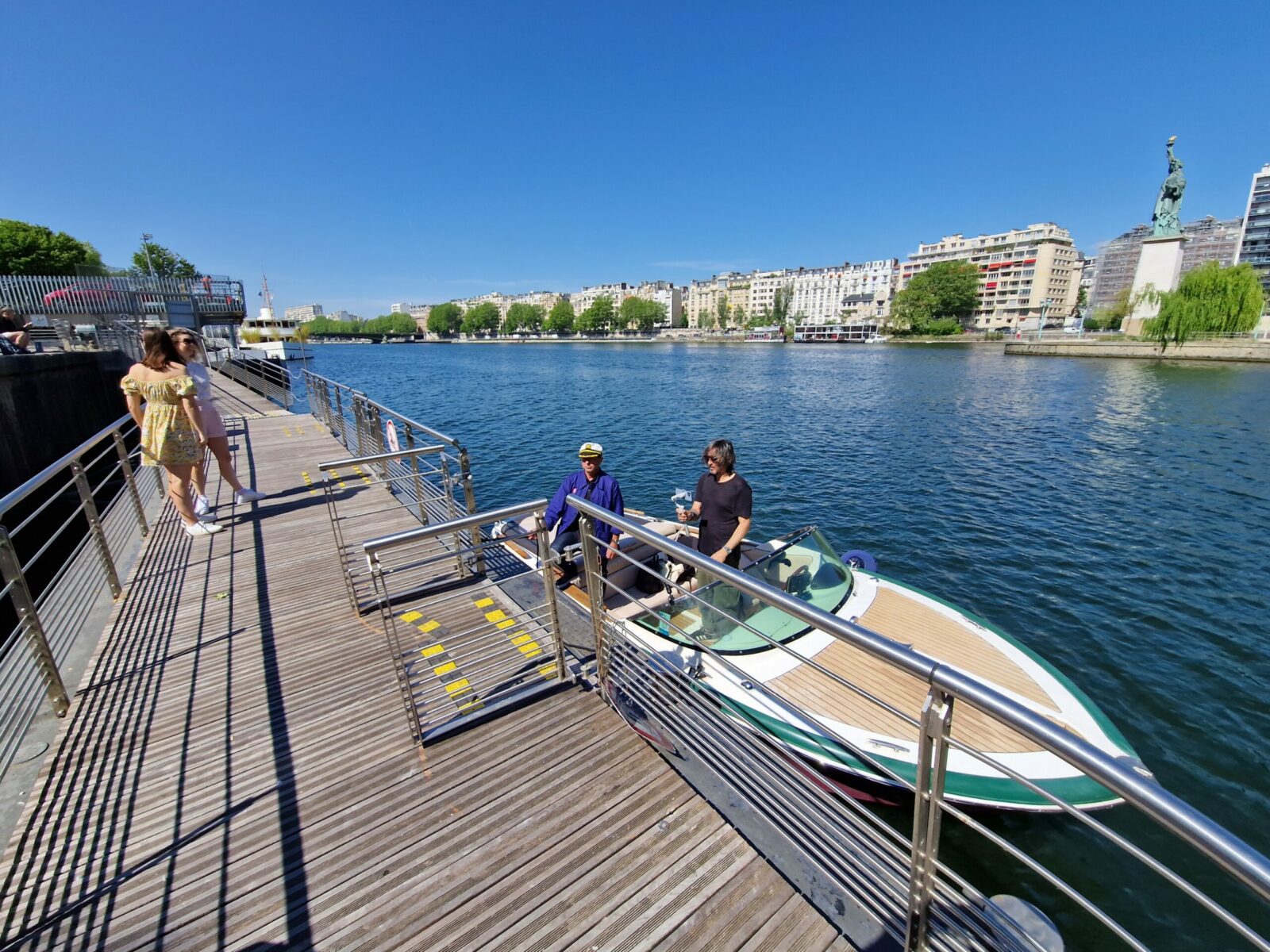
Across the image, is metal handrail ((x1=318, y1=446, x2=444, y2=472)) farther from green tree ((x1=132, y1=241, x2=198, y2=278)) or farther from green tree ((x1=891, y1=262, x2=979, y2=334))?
green tree ((x1=891, y1=262, x2=979, y2=334))

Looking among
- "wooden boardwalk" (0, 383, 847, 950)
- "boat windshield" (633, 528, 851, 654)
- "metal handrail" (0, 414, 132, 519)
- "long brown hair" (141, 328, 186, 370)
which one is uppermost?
"long brown hair" (141, 328, 186, 370)

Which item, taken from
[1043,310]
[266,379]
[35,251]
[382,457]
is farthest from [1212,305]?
[35,251]

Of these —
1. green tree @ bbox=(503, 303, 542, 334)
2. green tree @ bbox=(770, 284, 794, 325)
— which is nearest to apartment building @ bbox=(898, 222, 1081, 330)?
green tree @ bbox=(770, 284, 794, 325)

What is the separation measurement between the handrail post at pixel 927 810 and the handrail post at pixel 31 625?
4228 mm

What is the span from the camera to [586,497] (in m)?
5.36

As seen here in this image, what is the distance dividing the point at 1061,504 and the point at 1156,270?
56.0m

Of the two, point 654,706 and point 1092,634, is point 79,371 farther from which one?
point 1092,634

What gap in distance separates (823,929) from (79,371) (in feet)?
67.8

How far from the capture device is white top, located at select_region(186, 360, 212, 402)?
6.27 metres

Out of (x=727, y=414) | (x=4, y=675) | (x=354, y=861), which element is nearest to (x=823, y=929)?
(x=354, y=861)

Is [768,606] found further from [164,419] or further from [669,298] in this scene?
[669,298]

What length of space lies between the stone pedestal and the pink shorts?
221 feet

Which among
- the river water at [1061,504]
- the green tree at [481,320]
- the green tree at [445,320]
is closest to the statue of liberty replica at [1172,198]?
the river water at [1061,504]

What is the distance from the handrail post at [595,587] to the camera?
9.89 ft
